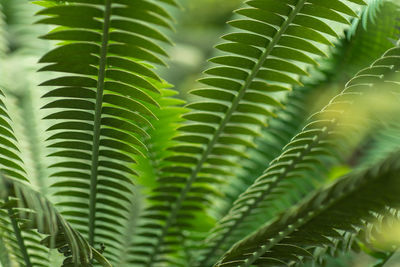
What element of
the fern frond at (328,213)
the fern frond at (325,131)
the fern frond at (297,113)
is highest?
the fern frond at (297,113)

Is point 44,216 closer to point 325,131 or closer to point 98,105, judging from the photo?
point 98,105

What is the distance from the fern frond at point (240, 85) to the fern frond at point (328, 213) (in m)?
0.31

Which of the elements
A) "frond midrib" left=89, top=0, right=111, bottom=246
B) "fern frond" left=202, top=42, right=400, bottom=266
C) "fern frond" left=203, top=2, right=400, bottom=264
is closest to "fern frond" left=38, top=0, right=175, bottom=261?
"frond midrib" left=89, top=0, right=111, bottom=246

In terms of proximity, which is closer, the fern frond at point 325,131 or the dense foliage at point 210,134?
the dense foliage at point 210,134

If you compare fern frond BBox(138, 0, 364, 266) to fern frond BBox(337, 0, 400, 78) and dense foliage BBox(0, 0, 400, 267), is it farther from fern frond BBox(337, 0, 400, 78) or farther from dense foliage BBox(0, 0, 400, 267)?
fern frond BBox(337, 0, 400, 78)

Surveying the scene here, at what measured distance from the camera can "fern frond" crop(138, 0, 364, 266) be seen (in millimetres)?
873

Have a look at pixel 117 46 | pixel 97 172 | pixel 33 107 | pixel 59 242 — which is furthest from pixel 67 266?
pixel 33 107

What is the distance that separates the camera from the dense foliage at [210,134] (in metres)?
0.70

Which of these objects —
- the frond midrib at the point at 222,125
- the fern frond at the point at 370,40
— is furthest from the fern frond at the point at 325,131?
the fern frond at the point at 370,40

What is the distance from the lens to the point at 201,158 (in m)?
1.14

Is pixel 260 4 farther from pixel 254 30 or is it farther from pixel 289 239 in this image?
pixel 289 239

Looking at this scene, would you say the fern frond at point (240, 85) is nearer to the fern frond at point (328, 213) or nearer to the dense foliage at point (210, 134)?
the dense foliage at point (210, 134)

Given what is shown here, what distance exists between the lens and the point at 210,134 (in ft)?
3.70

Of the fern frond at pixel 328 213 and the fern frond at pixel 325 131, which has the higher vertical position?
the fern frond at pixel 325 131
